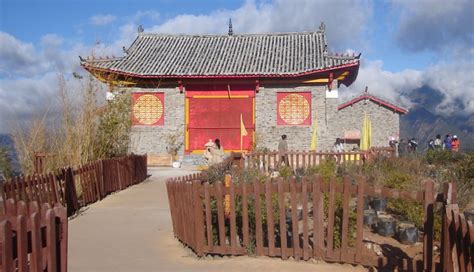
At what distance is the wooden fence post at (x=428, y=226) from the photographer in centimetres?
627

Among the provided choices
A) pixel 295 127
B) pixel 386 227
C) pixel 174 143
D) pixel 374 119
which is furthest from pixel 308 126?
pixel 386 227

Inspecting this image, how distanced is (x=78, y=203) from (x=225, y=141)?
1409 centimetres

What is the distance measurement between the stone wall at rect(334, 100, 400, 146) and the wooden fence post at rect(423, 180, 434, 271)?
1939 centimetres

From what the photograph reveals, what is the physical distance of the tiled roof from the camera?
81.7ft

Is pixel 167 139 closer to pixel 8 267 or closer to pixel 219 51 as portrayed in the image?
pixel 219 51

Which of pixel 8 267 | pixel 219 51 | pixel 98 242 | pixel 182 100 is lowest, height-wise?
pixel 98 242

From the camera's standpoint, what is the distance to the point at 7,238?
12.8ft

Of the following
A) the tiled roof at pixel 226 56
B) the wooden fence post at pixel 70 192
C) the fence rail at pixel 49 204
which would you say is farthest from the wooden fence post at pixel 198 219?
the tiled roof at pixel 226 56

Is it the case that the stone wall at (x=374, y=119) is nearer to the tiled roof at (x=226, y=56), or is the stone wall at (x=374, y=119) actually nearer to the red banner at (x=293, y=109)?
the red banner at (x=293, y=109)

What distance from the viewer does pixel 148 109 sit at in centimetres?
2631

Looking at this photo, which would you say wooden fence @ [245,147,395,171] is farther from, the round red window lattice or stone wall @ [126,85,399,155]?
the round red window lattice

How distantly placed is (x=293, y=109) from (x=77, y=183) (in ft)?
47.3

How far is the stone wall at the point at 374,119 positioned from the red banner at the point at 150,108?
8123 millimetres

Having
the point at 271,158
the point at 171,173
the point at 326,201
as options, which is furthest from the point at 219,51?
the point at 326,201
